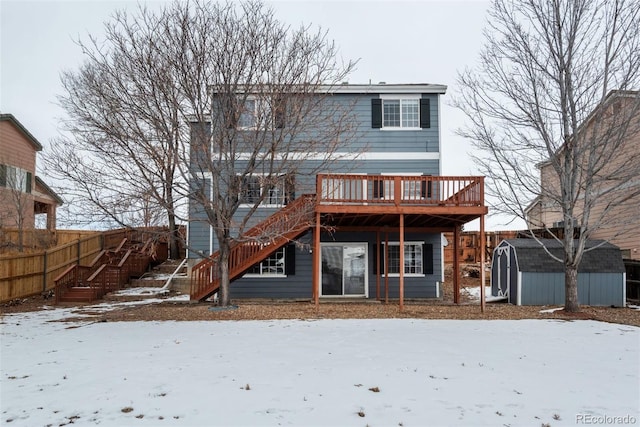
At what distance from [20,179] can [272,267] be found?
1579 centimetres

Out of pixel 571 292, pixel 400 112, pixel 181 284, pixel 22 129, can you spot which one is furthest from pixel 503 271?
pixel 22 129

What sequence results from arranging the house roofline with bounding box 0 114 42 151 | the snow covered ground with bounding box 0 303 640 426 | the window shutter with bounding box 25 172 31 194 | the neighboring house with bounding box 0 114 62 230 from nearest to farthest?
the snow covered ground with bounding box 0 303 640 426 < the neighboring house with bounding box 0 114 62 230 < the house roofline with bounding box 0 114 42 151 < the window shutter with bounding box 25 172 31 194

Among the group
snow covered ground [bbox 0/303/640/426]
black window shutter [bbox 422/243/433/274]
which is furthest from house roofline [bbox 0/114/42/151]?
black window shutter [bbox 422/243/433/274]

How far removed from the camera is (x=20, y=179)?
23.7 meters

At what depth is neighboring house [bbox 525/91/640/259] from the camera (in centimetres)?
1304

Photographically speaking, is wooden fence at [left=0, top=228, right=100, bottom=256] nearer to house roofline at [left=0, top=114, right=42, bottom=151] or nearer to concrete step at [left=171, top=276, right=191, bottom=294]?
concrete step at [left=171, top=276, right=191, bottom=294]

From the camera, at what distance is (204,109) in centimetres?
1221

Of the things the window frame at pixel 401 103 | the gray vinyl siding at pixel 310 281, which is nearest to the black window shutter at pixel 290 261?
the gray vinyl siding at pixel 310 281

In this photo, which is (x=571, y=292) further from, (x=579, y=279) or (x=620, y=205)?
(x=620, y=205)

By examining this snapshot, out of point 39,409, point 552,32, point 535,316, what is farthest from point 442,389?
point 552,32

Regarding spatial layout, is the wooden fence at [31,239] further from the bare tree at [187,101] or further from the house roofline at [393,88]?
the house roofline at [393,88]

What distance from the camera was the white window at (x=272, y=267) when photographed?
1655cm

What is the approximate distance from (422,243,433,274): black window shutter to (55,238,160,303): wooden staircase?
370 inches

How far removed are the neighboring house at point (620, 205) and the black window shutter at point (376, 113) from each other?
224 inches
